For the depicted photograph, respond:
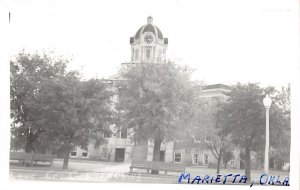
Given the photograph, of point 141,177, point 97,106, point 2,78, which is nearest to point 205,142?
point 97,106

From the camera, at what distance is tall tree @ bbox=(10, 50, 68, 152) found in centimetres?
1025

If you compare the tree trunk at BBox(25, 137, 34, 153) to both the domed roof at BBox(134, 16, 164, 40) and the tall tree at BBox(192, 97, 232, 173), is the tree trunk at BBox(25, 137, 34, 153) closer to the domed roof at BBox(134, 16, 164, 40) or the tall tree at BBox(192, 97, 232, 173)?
the domed roof at BBox(134, 16, 164, 40)

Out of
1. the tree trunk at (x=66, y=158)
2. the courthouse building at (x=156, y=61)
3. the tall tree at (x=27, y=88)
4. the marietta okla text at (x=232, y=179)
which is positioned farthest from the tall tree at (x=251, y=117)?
the tall tree at (x=27, y=88)

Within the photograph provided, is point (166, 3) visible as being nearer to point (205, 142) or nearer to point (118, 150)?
point (205, 142)

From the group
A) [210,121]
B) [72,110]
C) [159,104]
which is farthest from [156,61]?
[72,110]

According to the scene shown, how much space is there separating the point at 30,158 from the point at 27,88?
232 centimetres

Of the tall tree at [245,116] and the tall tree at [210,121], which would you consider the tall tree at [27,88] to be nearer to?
the tall tree at [210,121]

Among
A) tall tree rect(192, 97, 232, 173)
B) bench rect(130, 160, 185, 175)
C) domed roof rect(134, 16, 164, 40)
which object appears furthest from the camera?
tall tree rect(192, 97, 232, 173)

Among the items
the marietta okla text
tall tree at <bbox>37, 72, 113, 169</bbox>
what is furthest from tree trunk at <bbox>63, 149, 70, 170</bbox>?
the marietta okla text

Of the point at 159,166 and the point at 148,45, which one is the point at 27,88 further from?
the point at 159,166

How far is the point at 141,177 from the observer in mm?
10031

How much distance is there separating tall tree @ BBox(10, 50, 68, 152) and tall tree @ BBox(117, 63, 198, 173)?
2.75m

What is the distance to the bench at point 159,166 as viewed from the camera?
11.1 m

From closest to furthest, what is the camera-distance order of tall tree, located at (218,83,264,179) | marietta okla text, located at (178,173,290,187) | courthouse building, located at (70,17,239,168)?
marietta okla text, located at (178,173,290,187) < courthouse building, located at (70,17,239,168) < tall tree, located at (218,83,264,179)
